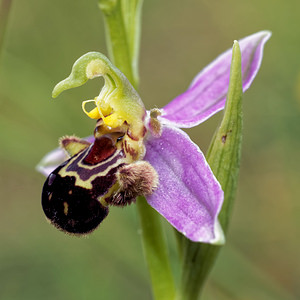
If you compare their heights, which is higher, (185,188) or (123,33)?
(123,33)

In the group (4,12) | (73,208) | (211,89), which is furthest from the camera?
(211,89)

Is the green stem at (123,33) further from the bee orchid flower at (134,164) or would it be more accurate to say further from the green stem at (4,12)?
the green stem at (4,12)

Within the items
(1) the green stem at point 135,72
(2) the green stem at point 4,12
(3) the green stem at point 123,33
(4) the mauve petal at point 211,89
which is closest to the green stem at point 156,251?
(1) the green stem at point 135,72

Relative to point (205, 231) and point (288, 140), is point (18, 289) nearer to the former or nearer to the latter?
point (288, 140)

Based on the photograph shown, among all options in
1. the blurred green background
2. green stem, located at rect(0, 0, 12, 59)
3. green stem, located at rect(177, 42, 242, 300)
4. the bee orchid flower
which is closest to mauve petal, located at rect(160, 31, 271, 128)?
the bee orchid flower

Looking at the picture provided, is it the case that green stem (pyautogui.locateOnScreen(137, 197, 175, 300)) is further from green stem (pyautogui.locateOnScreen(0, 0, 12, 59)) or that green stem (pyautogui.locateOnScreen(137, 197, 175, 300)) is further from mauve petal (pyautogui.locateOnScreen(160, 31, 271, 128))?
green stem (pyautogui.locateOnScreen(0, 0, 12, 59))

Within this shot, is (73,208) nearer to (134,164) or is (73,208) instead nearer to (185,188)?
(134,164)

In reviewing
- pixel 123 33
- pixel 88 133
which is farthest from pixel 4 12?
pixel 88 133

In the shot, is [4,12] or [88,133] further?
[88,133]
